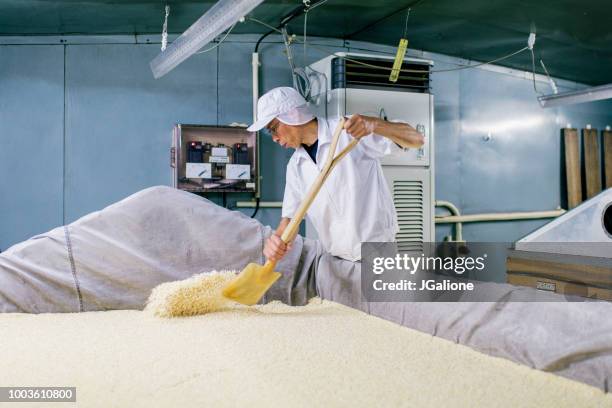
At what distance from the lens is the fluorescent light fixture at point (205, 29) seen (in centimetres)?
214

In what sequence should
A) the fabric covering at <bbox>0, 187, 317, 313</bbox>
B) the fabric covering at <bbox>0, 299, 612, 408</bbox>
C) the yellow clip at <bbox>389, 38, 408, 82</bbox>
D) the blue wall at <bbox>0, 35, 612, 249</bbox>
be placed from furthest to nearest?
the blue wall at <bbox>0, 35, 612, 249</bbox> < the yellow clip at <bbox>389, 38, 408, 82</bbox> < the fabric covering at <bbox>0, 187, 317, 313</bbox> < the fabric covering at <bbox>0, 299, 612, 408</bbox>

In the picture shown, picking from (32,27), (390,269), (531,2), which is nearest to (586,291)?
(390,269)

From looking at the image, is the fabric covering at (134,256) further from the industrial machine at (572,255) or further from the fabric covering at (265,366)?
the industrial machine at (572,255)

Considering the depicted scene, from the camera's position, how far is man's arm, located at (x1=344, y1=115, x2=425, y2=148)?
1.96 meters

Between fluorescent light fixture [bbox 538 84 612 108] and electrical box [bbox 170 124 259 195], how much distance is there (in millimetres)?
2299

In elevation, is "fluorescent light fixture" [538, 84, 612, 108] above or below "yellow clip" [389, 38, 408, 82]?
below

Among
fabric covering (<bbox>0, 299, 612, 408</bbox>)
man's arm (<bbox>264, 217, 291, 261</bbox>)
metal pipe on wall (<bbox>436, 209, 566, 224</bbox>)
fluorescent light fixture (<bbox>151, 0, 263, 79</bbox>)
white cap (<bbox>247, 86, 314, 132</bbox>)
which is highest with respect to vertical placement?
fluorescent light fixture (<bbox>151, 0, 263, 79</bbox>)

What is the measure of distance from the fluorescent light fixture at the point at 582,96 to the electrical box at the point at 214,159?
2.30 metres

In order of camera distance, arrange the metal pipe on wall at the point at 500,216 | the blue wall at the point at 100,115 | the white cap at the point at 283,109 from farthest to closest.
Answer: the metal pipe on wall at the point at 500,216
the blue wall at the point at 100,115
the white cap at the point at 283,109

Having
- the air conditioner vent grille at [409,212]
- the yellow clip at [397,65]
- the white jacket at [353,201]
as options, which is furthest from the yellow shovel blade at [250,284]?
the yellow clip at [397,65]

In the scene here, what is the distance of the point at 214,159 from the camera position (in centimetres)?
346

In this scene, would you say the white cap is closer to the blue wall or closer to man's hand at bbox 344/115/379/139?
man's hand at bbox 344/115/379/139

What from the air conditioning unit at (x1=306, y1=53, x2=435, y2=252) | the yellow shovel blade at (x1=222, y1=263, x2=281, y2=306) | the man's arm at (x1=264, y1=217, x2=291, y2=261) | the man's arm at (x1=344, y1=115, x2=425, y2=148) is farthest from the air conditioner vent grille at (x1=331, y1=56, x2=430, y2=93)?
the yellow shovel blade at (x1=222, y1=263, x2=281, y2=306)

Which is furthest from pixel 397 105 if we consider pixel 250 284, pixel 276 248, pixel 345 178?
pixel 250 284
